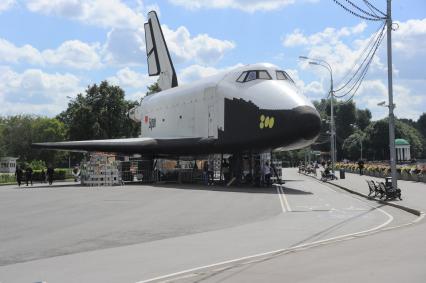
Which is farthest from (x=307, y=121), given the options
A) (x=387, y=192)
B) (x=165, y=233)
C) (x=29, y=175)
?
(x=29, y=175)

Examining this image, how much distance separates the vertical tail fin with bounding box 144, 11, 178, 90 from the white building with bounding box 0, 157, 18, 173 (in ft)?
176

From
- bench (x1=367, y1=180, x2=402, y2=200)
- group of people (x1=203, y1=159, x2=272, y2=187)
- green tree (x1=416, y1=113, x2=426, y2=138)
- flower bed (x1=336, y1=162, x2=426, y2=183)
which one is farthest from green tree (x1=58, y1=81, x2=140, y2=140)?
green tree (x1=416, y1=113, x2=426, y2=138)

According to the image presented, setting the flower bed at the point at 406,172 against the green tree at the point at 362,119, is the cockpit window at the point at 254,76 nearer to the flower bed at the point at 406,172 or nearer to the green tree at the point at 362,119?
the flower bed at the point at 406,172

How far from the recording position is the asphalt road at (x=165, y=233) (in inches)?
311

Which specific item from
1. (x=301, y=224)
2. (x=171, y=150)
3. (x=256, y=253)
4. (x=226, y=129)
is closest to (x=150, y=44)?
(x=171, y=150)

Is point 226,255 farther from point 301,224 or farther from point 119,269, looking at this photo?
point 301,224

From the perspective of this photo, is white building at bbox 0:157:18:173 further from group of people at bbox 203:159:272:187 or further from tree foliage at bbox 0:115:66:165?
group of people at bbox 203:159:272:187

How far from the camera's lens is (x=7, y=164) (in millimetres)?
89688

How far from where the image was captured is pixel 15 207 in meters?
18.2

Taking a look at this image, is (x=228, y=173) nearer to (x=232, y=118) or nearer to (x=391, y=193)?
(x=232, y=118)

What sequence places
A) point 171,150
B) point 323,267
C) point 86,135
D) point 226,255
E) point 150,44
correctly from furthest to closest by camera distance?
point 86,135 < point 150,44 < point 171,150 < point 226,255 < point 323,267

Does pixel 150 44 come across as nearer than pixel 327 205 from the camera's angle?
No

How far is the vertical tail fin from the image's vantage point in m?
41.8

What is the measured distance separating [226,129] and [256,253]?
17.3m
